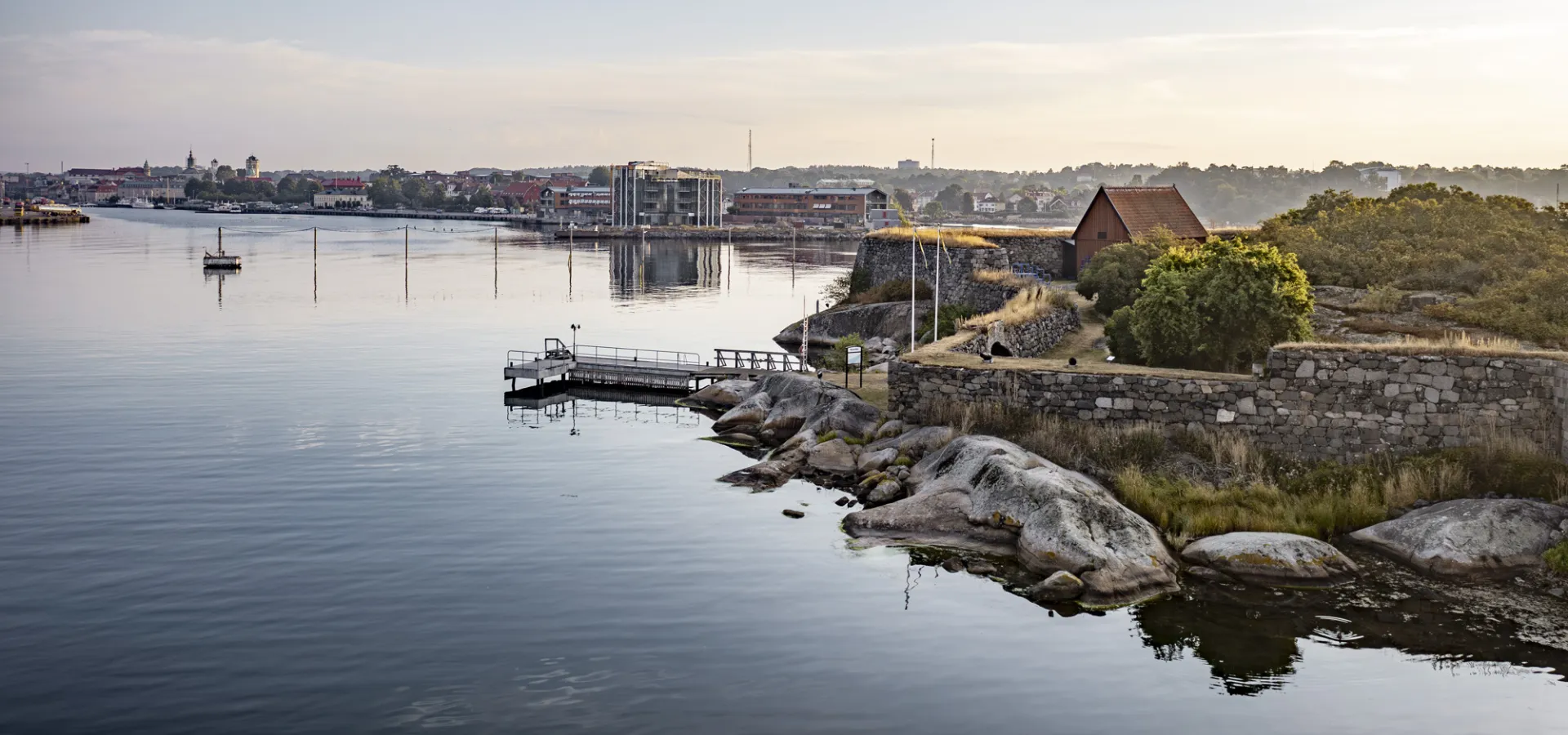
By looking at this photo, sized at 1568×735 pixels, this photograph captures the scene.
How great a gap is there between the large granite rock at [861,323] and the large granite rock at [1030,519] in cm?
2824

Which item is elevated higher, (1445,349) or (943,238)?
(943,238)

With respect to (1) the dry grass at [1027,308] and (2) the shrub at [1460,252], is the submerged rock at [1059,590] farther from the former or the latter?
(2) the shrub at [1460,252]

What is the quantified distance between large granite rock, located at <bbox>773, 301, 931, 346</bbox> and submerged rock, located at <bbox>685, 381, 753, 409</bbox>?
1084 cm

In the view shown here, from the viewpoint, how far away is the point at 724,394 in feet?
154

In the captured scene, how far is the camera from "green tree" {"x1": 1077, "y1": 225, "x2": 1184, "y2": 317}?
154 ft

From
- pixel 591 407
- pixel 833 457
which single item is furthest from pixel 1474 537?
pixel 591 407

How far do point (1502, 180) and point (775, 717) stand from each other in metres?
182

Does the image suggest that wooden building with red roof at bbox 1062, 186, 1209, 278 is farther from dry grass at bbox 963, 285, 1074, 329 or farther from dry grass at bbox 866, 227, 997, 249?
dry grass at bbox 963, 285, 1074, 329

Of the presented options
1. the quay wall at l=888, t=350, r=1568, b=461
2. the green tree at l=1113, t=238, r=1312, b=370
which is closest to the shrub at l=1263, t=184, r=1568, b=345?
the green tree at l=1113, t=238, r=1312, b=370

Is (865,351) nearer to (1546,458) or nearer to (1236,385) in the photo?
(1236,385)

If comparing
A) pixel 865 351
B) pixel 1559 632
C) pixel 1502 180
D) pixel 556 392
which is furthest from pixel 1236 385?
pixel 1502 180

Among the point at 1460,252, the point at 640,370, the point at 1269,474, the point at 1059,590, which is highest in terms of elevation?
the point at 1460,252

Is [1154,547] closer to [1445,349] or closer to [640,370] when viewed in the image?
[1445,349]

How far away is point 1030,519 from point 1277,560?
4509 millimetres
